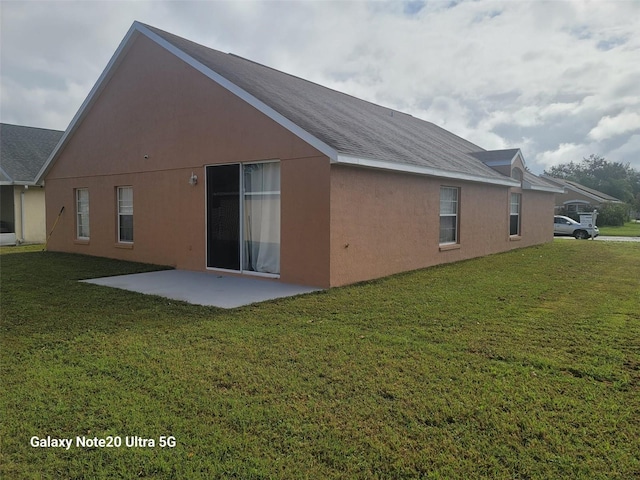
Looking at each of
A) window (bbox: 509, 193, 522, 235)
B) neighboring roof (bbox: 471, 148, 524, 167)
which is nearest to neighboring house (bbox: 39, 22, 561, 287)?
neighboring roof (bbox: 471, 148, 524, 167)

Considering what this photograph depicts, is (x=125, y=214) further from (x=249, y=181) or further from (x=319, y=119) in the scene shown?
(x=319, y=119)

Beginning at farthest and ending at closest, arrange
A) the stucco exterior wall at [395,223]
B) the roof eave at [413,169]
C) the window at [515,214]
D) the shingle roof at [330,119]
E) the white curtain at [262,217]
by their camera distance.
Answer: the window at [515,214]
the white curtain at [262,217]
the shingle roof at [330,119]
the stucco exterior wall at [395,223]
the roof eave at [413,169]

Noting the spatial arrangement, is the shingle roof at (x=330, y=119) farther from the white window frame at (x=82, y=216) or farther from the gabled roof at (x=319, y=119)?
the white window frame at (x=82, y=216)

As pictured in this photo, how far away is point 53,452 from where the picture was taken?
3023mm

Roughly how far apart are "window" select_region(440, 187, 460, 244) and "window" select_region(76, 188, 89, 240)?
11280 mm

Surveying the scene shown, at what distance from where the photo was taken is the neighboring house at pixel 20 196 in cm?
1934

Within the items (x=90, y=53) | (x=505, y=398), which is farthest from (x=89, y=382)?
(x=90, y=53)

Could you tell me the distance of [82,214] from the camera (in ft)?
49.6

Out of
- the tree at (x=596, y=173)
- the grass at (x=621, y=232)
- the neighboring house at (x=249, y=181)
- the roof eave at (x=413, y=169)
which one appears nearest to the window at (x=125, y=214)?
the neighboring house at (x=249, y=181)

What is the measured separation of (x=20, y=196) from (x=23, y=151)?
336cm

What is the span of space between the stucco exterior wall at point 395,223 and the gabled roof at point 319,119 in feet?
1.23

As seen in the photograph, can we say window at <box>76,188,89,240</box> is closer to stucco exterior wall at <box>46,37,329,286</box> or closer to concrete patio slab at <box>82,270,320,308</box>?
stucco exterior wall at <box>46,37,329,286</box>

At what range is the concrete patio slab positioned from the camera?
7.95 meters

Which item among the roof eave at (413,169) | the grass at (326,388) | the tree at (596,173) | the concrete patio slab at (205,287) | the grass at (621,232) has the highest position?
the tree at (596,173)
